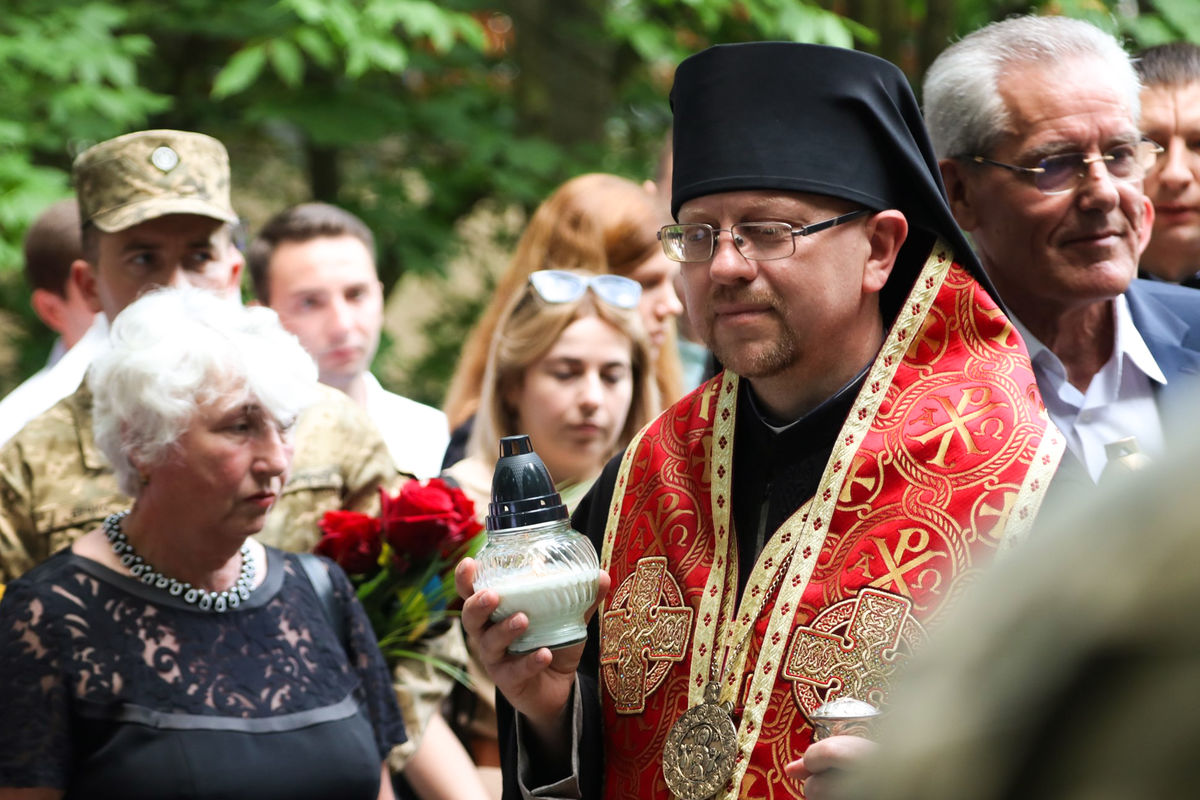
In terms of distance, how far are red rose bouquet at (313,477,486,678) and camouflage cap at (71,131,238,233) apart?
1057mm

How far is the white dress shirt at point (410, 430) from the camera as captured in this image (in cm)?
499

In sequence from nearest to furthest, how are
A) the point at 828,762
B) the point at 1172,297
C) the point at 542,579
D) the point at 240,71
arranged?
1. the point at 828,762
2. the point at 542,579
3. the point at 1172,297
4. the point at 240,71

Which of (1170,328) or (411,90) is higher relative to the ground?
(411,90)

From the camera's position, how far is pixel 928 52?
27.7ft

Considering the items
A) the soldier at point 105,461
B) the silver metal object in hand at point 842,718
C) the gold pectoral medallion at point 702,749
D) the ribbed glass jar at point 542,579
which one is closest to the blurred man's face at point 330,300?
the soldier at point 105,461

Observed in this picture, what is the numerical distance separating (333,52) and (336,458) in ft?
12.8

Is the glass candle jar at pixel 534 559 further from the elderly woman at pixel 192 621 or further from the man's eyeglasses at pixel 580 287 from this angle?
the man's eyeglasses at pixel 580 287

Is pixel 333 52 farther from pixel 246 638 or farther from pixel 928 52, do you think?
pixel 246 638

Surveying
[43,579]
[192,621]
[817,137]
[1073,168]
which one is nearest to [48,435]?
[43,579]

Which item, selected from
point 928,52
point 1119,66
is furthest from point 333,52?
point 1119,66

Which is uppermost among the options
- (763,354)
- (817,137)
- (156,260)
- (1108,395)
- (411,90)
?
(411,90)

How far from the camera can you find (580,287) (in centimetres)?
466

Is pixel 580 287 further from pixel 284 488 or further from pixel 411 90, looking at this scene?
pixel 411 90

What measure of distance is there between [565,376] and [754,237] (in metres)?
2.10
